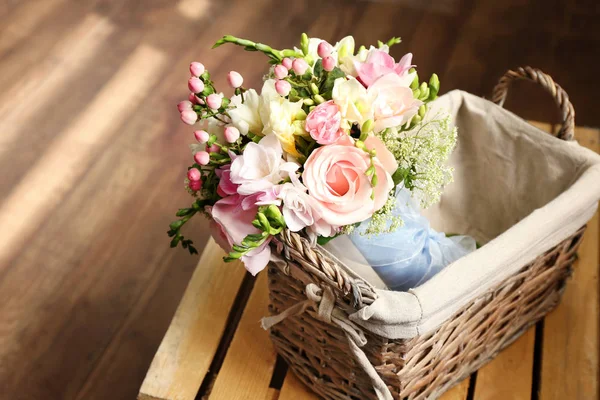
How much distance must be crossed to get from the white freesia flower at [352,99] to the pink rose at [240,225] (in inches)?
5.6

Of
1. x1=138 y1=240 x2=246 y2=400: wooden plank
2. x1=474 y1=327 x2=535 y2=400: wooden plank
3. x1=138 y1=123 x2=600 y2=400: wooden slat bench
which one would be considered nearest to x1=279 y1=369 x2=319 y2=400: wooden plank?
x1=138 y1=123 x2=600 y2=400: wooden slat bench

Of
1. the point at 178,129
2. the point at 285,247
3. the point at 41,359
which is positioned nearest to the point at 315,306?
the point at 285,247

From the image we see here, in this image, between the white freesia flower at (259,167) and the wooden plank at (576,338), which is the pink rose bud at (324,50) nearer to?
the white freesia flower at (259,167)

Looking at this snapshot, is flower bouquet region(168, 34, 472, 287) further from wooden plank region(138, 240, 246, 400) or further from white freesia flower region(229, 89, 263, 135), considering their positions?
wooden plank region(138, 240, 246, 400)

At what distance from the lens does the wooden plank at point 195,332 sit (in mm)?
972

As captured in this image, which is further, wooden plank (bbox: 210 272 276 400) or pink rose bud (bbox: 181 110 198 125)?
wooden plank (bbox: 210 272 276 400)

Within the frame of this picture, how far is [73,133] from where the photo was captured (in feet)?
5.74

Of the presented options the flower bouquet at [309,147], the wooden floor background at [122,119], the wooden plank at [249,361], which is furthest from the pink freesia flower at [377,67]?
the wooden floor background at [122,119]

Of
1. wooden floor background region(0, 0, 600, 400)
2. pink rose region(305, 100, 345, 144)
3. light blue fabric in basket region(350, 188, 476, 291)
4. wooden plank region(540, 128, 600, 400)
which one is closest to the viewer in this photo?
pink rose region(305, 100, 345, 144)

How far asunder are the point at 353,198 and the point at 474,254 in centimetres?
17

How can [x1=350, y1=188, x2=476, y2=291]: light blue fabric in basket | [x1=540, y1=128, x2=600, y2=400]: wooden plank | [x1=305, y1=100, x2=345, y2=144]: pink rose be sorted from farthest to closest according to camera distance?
[x1=540, y1=128, x2=600, y2=400]: wooden plank → [x1=350, y1=188, x2=476, y2=291]: light blue fabric in basket → [x1=305, y1=100, x2=345, y2=144]: pink rose

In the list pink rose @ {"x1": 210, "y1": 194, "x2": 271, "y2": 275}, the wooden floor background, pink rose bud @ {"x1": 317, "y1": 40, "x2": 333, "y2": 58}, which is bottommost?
the wooden floor background

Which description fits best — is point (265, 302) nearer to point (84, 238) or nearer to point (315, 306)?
point (315, 306)

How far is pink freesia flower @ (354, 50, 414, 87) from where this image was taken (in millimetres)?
767
